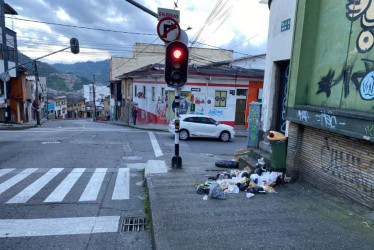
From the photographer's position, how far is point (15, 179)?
7461 millimetres

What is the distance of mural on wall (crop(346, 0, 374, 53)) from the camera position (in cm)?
452

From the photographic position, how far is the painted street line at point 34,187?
591 cm

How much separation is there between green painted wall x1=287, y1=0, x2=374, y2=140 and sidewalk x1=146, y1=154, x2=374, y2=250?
147 cm

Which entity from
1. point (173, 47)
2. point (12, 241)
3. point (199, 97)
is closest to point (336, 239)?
point (12, 241)

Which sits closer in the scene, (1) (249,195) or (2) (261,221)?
(2) (261,221)

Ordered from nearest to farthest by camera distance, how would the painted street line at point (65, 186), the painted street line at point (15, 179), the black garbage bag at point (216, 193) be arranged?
the black garbage bag at point (216, 193), the painted street line at point (65, 186), the painted street line at point (15, 179)

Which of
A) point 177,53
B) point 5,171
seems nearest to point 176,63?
point 177,53

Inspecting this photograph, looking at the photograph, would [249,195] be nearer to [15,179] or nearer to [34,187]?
[34,187]

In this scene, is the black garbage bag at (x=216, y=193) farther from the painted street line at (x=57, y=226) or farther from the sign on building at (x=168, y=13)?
the sign on building at (x=168, y=13)

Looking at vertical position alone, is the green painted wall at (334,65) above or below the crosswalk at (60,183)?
above

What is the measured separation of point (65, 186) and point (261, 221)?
5.22 m

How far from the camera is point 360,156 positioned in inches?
182

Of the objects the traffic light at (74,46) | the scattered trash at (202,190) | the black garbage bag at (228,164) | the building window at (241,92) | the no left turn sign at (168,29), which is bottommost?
the black garbage bag at (228,164)

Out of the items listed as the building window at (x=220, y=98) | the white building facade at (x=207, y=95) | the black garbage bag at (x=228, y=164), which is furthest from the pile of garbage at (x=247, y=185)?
the building window at (x=220, y=98)
